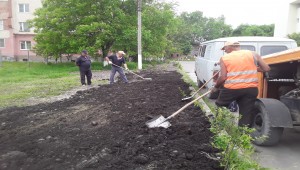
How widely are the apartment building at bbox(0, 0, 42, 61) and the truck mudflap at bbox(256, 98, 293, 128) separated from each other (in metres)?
36.1

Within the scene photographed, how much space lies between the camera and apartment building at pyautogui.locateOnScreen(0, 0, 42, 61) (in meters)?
37.2

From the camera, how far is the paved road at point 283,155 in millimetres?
4359

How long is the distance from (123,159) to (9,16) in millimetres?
38385

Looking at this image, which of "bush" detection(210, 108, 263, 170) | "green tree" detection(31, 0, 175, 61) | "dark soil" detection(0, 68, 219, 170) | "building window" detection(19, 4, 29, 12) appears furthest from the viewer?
"building window" detection(19, 4, 29, 12)

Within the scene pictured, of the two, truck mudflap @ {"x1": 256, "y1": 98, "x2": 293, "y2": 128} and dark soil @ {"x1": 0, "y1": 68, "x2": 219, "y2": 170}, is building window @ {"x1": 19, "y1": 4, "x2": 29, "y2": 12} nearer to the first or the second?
dark soil @ {"x1": 0, "y1": 68, "x2": 219, "y2": 170}

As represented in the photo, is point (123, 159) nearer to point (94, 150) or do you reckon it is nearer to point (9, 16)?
point (94, 150)

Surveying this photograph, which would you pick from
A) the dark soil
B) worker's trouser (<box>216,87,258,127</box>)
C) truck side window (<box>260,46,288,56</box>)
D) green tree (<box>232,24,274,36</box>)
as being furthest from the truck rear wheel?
green tree (<box>232,24,274,36</box>)

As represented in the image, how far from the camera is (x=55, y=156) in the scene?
4.09 m

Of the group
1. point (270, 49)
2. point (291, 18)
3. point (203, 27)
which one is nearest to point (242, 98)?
point (270, 49)

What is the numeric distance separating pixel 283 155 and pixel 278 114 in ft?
2.07

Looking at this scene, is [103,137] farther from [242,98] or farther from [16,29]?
[16,29]

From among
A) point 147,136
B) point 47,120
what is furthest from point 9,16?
point 147,136

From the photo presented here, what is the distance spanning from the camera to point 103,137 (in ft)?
16.2

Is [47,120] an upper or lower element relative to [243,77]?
lower
